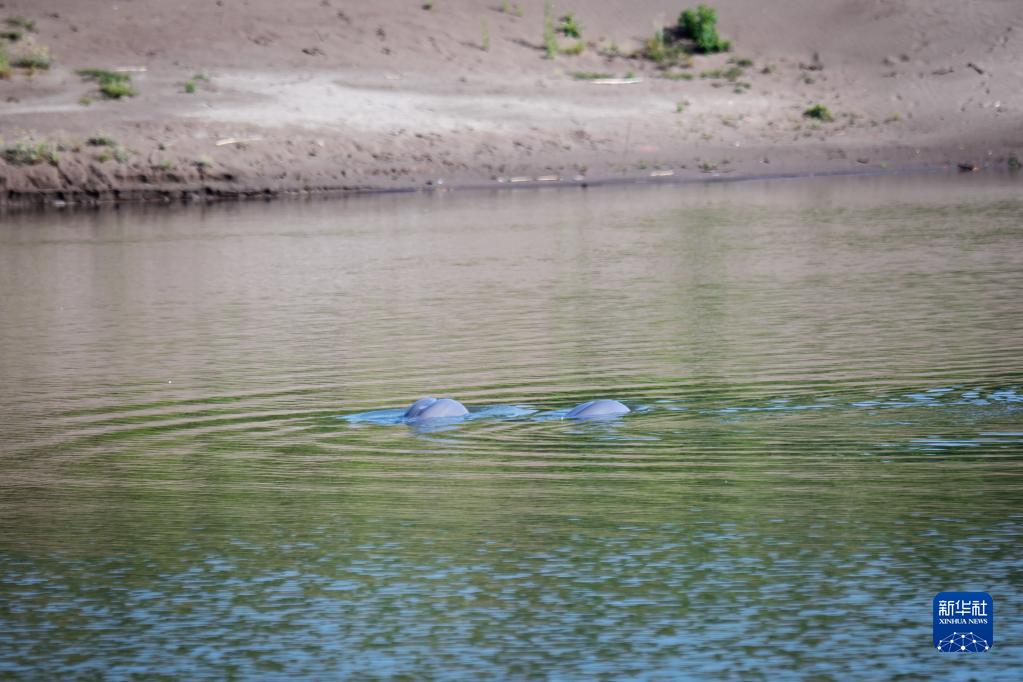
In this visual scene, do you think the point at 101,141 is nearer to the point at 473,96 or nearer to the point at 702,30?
the point at 473,96

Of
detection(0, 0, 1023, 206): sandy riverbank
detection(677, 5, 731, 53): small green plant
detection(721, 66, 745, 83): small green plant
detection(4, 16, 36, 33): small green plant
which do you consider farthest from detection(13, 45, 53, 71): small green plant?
detection(677, 5, 731, 53): small green plant

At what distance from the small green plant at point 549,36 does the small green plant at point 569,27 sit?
250mm

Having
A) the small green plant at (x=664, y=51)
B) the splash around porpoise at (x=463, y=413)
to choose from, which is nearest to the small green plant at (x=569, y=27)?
the small green plant at (x=664, y=51)

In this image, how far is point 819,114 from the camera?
40281 mm

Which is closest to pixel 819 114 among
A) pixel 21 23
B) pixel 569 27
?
pixel 569 27

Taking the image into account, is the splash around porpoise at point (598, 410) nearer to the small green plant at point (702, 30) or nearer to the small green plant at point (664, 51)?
the small green plant at point (664, 51)

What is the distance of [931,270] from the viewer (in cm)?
1855

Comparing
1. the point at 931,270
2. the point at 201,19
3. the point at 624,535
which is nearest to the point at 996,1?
the point at 201,19

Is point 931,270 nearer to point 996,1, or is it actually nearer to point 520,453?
point 520,453

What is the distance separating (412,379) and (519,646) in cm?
621

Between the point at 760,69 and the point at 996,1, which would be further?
the point at 996,1

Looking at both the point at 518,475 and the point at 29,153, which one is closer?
the point at 518,475

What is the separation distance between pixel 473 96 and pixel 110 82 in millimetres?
7565

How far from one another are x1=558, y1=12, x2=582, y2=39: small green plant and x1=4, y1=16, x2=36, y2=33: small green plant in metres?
12.7
